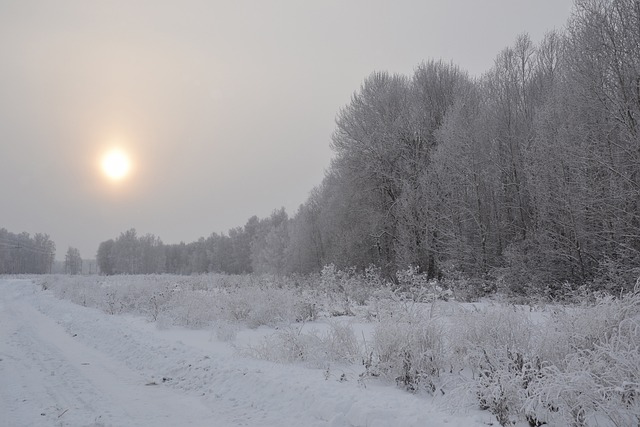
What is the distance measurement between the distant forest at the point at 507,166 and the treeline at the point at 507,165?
0.21ft

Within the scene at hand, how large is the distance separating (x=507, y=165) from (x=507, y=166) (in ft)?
0.66

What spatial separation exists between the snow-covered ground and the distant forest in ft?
32.0

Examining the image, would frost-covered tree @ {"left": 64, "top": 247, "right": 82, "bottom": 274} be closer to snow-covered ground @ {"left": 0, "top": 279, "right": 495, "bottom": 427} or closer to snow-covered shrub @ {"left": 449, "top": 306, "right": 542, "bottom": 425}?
snow-covered ground @ {"left": 0, "top": 279, "right": 495, "bottom": 427}

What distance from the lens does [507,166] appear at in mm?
20438

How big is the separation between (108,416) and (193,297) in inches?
333

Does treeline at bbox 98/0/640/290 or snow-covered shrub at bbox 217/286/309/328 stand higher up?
treeline at bbox 98/0/640/290

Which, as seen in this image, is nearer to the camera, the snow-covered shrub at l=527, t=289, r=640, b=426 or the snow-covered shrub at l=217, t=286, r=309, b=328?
the snow-covered shrub at l=527, t=289, r=640, b=426

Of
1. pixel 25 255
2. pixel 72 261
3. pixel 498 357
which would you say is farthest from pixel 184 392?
pixel 72 261

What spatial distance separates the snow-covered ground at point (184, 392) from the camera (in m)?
4.45

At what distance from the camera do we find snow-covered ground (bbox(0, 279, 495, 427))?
4445 millimetres

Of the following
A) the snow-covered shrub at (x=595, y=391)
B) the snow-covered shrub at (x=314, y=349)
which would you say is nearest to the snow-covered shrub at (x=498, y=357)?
the snow-covered shrub at (x=595, y=391)

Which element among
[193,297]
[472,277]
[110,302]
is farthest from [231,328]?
[472,277]

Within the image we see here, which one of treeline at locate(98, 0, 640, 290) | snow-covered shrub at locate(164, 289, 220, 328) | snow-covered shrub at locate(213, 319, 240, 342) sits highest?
treeline at locate(98, 0, 640, 290)

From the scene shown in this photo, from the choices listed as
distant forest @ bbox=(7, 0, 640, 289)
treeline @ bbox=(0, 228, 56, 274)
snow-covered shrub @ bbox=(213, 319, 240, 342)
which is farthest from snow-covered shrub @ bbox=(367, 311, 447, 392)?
treeline @ bbox=(0, 228, 56, 274)
